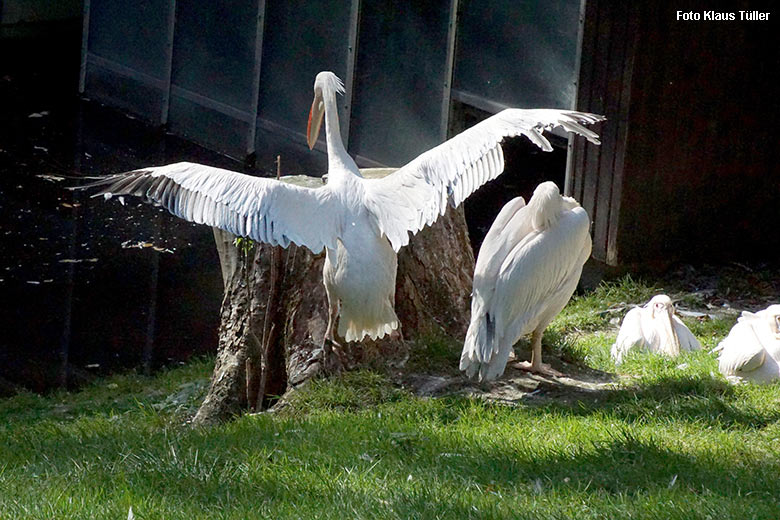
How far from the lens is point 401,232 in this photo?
564cm

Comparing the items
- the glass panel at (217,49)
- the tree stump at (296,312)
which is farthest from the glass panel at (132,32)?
the tree stump at (296,312)

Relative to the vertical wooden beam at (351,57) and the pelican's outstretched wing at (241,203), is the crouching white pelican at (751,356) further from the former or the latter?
the vertical wooden beam at (351,57)

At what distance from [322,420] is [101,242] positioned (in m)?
5.79

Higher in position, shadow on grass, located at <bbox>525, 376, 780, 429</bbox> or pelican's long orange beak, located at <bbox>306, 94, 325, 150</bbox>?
pelican's long orange beak, located at <bbox>306, 94, 325, 150</bbox>

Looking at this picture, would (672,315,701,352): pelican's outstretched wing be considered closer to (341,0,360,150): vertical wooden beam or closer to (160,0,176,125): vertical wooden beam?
(341,0,360,150): vertical wooden beam

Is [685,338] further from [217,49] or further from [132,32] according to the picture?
[132,32]

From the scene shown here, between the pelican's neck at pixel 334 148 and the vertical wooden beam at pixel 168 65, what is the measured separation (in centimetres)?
815

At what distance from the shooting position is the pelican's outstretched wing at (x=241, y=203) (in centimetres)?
556

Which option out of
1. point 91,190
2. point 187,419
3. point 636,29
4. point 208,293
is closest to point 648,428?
point 187,419

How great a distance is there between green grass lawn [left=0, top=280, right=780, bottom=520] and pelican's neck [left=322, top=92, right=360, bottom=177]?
118 cm

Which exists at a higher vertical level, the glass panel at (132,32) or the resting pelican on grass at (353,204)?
the glass panel at (132,32)

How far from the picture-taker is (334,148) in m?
6.35

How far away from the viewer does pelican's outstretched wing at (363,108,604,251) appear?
5.76 m

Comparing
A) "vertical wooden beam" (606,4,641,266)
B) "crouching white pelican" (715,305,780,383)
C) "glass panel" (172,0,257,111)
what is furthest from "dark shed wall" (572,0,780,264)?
"glass panel" (172,0,257,111)
